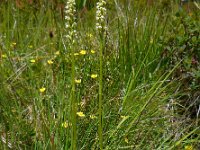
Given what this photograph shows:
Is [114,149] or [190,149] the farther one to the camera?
[190,149]

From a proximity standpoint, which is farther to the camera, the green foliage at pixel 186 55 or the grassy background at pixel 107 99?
the green foliage at pixel 186 55

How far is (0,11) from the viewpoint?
4.38 meters

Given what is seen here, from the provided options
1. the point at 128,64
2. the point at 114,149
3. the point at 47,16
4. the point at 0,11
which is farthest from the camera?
the point at 0,11

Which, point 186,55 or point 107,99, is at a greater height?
point 186,55

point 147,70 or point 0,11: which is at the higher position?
point 0,11

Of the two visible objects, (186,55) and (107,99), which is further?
(186,55)

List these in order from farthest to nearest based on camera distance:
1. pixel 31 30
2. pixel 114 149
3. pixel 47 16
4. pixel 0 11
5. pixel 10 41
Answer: pixel 0 11, pixel 47 16, pixel 31 30, pixel 10 41, pixel 114 149

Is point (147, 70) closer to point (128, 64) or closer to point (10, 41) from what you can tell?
point (128, 64)

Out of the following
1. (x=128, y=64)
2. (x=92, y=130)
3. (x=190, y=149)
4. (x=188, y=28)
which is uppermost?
(x=188, y=28)

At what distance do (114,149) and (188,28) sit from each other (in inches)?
49.6

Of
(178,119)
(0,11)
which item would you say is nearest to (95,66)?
(178,119)

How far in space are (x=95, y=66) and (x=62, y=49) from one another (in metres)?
0.45

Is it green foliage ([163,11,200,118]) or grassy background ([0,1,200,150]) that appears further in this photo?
green foliage ([163,11,200,118])

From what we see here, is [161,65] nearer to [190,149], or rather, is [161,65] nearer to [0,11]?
[190,149]
